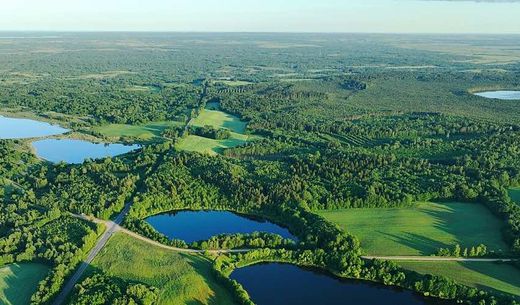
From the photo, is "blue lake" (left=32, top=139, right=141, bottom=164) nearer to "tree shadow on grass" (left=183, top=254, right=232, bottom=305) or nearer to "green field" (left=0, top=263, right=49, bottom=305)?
"green field" (left=0, top=263, right=49, bottom=305)

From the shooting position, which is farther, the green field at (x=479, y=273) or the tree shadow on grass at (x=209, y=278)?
the green field at (x=479, y=273)

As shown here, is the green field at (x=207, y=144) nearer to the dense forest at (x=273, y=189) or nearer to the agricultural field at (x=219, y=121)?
the dense forest at (x=273, y=189)

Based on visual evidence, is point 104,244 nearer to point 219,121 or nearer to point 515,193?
point 515,193

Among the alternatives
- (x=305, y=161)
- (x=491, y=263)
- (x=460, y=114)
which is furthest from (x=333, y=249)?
(x=460, y=114)

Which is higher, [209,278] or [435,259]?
[435,259]

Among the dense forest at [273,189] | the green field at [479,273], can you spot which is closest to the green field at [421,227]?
the dense forest at [273,189]

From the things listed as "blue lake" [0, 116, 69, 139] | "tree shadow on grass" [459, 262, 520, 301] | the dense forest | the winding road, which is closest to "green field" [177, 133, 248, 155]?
the dense forest

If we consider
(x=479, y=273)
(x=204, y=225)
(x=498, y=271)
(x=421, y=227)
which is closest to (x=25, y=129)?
(x=204, y=225)
